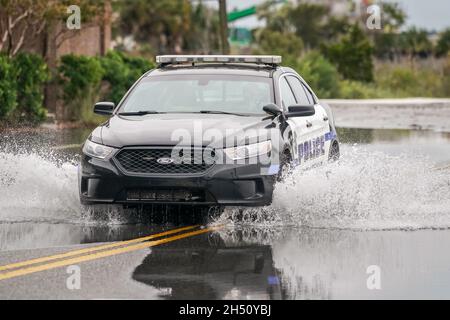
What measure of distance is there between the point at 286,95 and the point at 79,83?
17.3 metres

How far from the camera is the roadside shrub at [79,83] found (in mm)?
30344

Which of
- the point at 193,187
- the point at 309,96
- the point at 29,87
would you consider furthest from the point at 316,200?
the point at 29,87

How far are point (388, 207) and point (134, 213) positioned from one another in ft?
8.59

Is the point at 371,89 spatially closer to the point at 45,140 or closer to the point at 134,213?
the point at 45,140

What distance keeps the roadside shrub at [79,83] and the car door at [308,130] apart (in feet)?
52.2

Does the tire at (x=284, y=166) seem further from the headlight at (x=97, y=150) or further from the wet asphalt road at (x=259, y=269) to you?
the headlight at (x=97, y=150)

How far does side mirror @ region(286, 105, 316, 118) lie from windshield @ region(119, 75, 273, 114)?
1.03 feet

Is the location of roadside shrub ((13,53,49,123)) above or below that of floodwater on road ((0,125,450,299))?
above

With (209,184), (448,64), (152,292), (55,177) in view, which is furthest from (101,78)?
(448,64)

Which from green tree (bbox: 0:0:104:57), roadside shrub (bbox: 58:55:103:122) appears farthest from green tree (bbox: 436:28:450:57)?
roadside shrub (bbox: 58:55:103:122)

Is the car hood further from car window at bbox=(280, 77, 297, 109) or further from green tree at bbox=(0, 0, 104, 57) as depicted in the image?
green tree at bbox=(0, 0, 104, 57)

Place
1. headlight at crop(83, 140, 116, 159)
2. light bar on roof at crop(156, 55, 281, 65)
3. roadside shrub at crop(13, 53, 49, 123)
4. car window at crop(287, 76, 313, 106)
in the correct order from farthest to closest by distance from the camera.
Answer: roadside shrub at crop(13, 53, 49, 123)
car window at crop(287, 76, 313, 106)
light bar on roof at crop(156, 55, 281, 65)
headlight at crop(83, 140, 116, 159)

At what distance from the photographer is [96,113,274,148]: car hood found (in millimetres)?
11758
